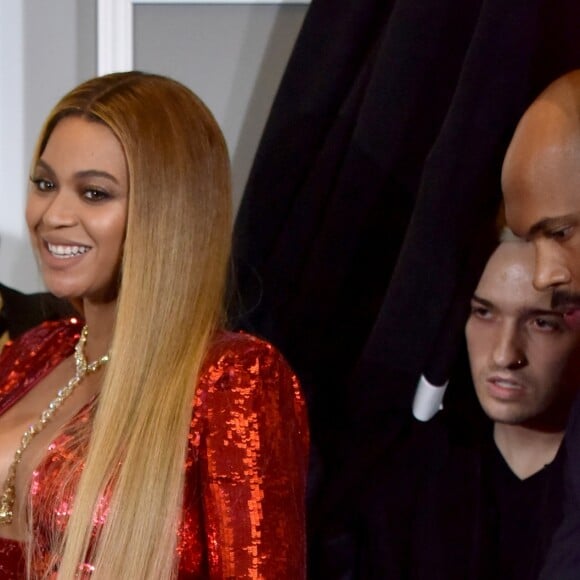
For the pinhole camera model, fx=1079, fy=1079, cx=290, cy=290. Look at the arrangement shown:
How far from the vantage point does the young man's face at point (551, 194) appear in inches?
33.7

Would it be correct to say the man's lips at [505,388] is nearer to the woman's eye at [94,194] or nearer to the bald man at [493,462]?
the bald man at [493,462]

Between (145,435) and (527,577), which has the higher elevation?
(145,435)

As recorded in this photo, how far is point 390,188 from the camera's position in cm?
104

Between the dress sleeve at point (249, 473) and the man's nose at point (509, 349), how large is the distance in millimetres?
201

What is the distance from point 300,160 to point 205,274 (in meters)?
0.24

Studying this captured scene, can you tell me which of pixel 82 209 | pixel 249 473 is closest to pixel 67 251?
pixel 82 209

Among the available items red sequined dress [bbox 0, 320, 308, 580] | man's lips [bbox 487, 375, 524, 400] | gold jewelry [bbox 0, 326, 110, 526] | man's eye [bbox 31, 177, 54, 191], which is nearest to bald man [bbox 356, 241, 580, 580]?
man's lips [bbox 487, 375, 524, 400]

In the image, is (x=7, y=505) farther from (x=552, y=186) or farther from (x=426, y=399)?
(x=552, y=186)

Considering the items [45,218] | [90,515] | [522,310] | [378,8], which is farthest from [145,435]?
[378,8]

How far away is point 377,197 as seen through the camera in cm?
104

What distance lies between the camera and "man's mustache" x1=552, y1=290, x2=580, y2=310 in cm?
87

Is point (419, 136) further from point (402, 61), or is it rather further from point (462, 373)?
point (462, 373)

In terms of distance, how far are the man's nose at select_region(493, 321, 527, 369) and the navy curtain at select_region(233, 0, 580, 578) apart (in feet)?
0.14

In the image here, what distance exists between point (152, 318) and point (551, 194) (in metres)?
0.34
